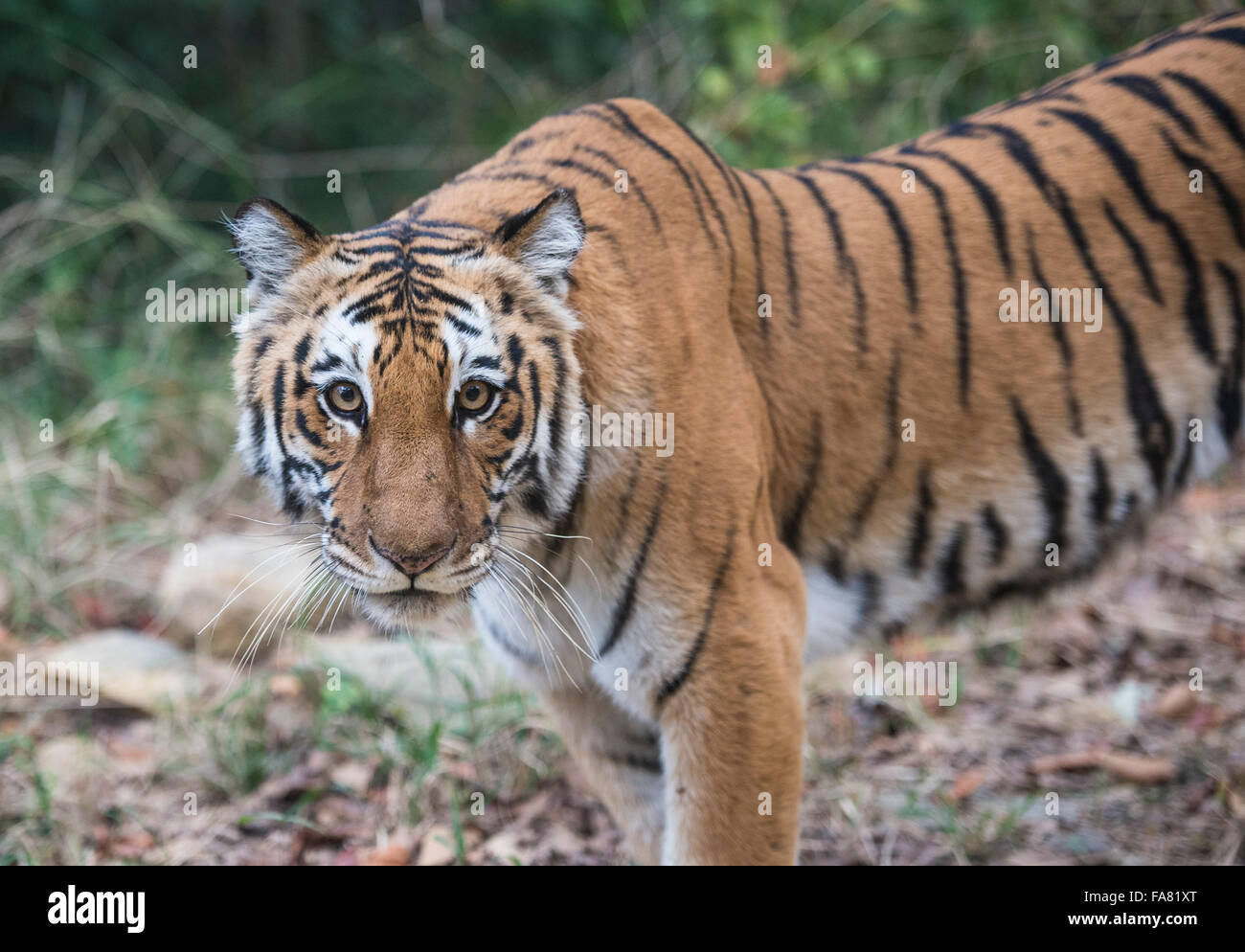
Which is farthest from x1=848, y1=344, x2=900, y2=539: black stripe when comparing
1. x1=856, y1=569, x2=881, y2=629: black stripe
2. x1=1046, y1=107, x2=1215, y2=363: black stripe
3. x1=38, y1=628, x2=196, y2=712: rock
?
x1=38, y1=628, x2=196, y2=712: rock

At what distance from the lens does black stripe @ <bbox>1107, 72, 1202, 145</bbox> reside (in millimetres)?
3066

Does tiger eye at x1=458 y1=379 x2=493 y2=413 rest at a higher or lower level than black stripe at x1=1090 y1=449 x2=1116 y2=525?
higher

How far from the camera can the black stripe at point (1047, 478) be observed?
299cm

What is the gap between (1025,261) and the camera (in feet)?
9.84

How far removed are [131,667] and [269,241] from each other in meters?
2.42

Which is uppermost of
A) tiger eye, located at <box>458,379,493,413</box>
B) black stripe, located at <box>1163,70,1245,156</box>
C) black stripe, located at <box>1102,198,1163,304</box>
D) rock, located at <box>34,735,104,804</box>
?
black stripe, located at <box>1163,70,1245,156</box>

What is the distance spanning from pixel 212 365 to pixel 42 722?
2.47m

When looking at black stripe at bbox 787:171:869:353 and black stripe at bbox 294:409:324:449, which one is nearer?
black stripe at bbox 294:409:324:449

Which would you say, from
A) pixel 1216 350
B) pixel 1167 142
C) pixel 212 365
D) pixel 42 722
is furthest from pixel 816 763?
pixel 212 365

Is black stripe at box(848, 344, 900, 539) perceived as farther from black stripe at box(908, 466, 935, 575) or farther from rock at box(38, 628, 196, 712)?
rock at box(38, 628, 196, 712)

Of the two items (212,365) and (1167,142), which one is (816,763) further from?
(212,365)

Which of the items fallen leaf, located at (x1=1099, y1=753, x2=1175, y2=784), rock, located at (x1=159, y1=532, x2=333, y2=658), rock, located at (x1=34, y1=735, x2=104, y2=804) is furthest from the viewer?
rock, located at (x1=159, y1=532, x2=333, y2=658)

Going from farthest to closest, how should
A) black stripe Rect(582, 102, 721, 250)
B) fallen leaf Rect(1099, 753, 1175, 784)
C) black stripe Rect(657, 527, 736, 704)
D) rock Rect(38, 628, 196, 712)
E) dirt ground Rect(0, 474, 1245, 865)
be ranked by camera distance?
rock Rect(38, 628, 196, 712) < fallen leaf Rect(1099, 753, 1175, 784) < dirt ground Rect(0, 474, 1245, 865) < black stripe Rect(582, 102, 721, 250) < black stripe Rect(657, 527, 736, 704)

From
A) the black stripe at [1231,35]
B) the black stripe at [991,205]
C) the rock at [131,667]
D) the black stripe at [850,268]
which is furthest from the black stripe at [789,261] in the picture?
the rock at [131,667]
